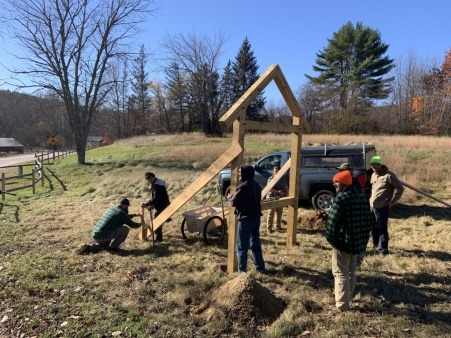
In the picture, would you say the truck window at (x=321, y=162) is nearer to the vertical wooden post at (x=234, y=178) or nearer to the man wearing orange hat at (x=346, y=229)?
the vertical wooden post at (x=234, y=178)

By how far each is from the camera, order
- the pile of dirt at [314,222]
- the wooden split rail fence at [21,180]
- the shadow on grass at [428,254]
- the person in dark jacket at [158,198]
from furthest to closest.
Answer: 1. the wooden split rail fence at [21,180]
2. the pile of dirt at [314,222]
3. the person in dark jacket at [158,198]
4. the shadow on grass at [428,254]

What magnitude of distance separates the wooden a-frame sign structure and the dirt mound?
120 cm

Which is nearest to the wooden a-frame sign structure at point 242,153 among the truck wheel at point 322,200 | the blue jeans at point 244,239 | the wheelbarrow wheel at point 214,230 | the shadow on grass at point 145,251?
the blue jeans at point 244,239

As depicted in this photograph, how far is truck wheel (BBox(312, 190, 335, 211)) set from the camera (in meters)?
10.2

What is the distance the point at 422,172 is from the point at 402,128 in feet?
99.5

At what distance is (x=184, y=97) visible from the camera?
61531 mm

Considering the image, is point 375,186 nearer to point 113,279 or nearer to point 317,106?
point 113,279

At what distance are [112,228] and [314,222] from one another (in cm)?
437

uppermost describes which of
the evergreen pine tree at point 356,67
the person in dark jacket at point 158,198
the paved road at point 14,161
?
the evergreen pine tree at point 356,67

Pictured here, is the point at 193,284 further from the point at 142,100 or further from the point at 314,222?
the point at 142,100

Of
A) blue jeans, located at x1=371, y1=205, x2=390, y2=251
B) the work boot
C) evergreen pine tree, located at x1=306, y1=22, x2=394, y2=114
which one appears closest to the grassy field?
the work boot

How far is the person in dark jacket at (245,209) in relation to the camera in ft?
17.8

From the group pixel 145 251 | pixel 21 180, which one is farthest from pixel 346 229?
pixel 21 180

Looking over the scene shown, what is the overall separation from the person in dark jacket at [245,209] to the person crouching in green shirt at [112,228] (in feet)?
8.50
